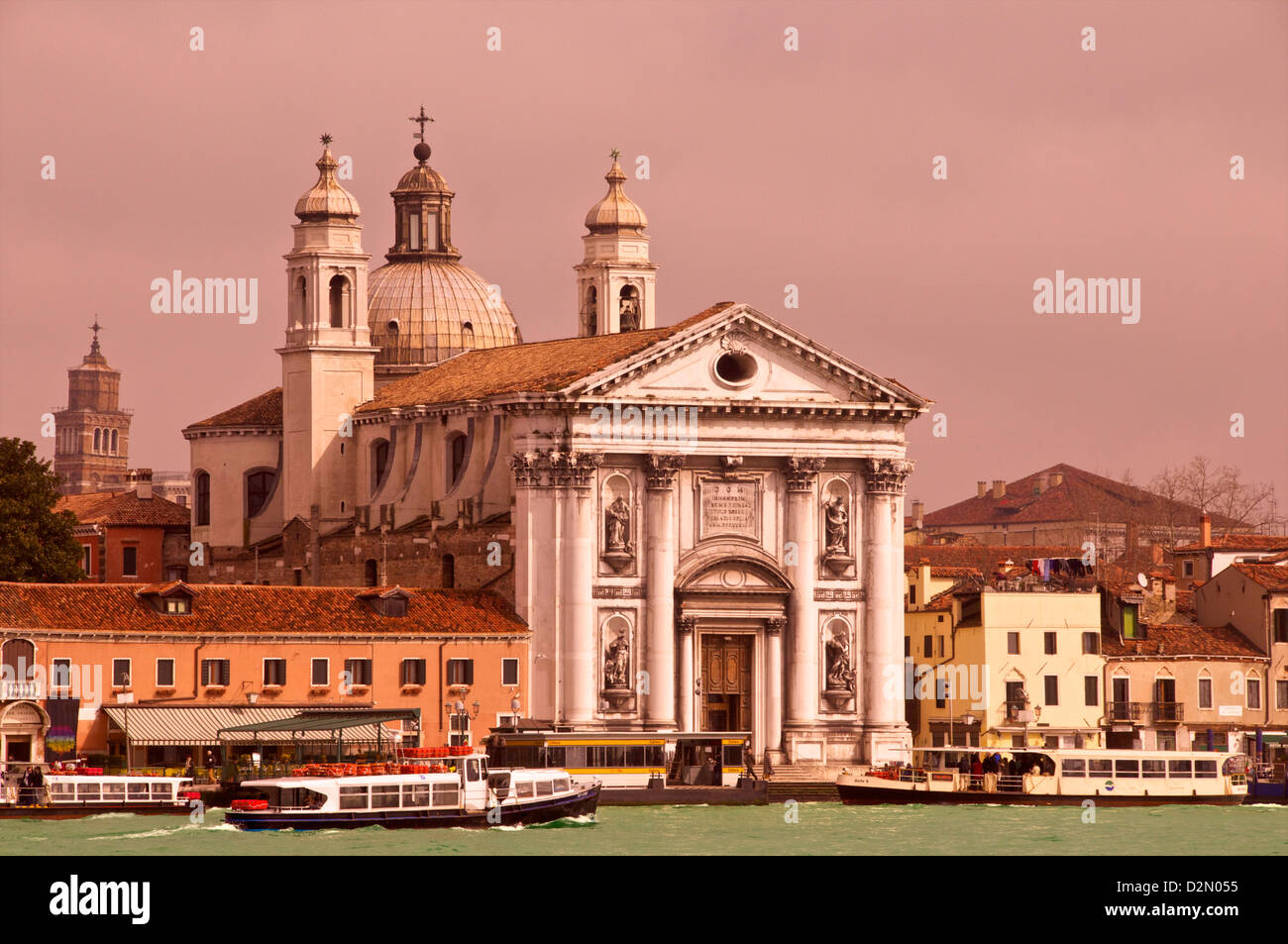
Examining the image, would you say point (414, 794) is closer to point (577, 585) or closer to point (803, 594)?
point (577, 585)

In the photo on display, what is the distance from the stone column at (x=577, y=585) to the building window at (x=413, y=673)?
10.3ft

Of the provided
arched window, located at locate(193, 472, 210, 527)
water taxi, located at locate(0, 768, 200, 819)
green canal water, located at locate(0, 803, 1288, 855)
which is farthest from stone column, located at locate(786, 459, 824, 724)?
arched window, located at locate(193, 472, 210, 527)

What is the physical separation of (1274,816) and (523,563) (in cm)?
1678

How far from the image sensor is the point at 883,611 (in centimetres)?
7425

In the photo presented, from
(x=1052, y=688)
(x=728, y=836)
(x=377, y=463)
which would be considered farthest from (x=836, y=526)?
(x=728, y=836)

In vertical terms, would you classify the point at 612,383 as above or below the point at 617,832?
above

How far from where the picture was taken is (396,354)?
8619 cm

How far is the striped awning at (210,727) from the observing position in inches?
2586

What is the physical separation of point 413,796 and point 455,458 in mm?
19831

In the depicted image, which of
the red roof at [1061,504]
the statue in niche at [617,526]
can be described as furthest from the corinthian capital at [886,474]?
the red roof at [1061,504]

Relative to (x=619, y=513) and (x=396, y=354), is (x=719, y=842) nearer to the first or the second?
(x=619, y=513)

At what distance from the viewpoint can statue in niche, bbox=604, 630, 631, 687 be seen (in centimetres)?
7194

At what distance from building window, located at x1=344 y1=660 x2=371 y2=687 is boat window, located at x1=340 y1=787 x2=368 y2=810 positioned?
1249 cm
